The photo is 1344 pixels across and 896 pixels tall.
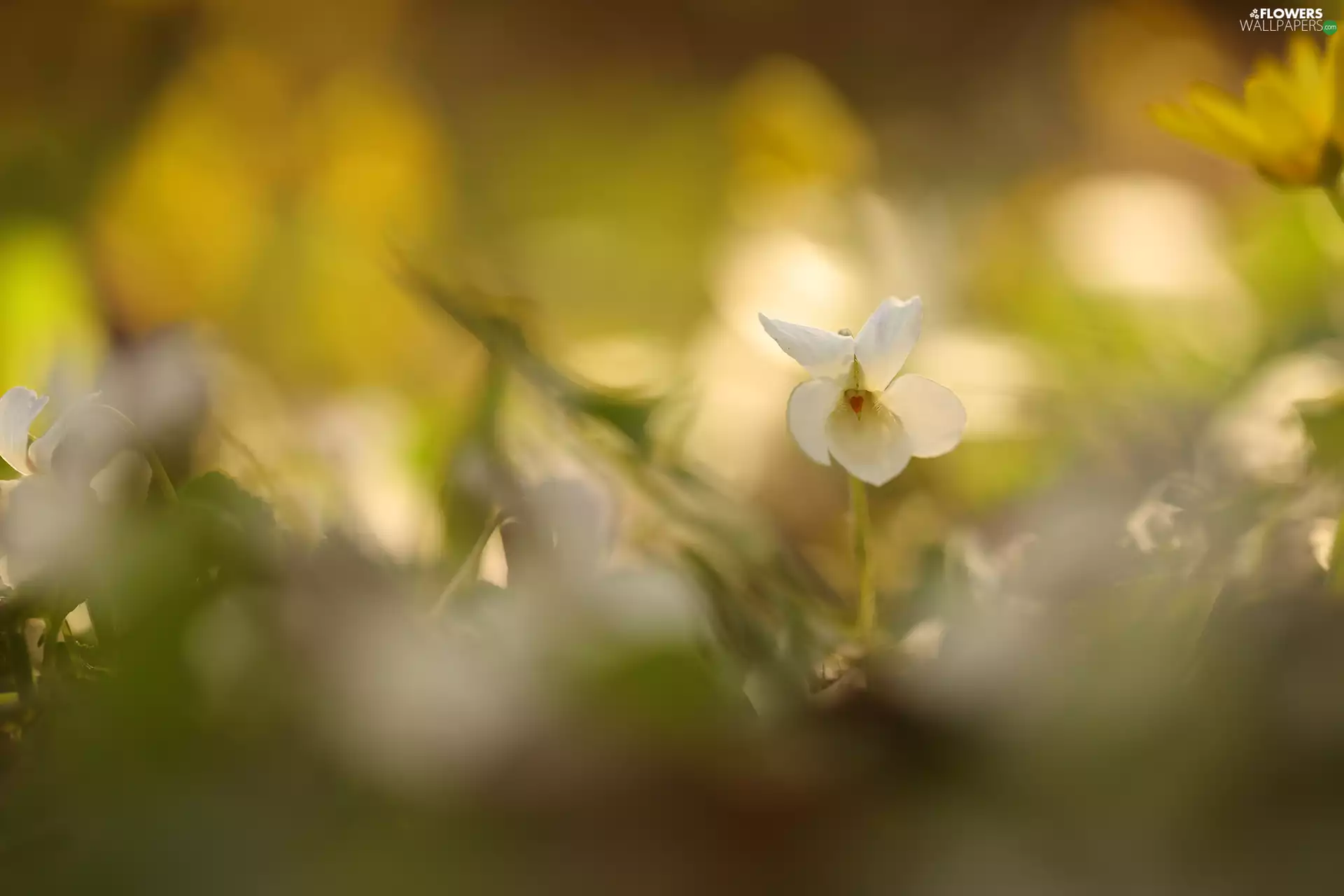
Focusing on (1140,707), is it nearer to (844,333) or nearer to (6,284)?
(844,333)

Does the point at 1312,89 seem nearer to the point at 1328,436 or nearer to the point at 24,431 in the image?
the point at 1328,436

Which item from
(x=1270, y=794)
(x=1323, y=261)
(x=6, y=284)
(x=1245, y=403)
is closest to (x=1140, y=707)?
(x=1270, y=794)

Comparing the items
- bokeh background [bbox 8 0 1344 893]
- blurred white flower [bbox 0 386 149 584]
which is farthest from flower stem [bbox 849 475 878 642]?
blurred white flower [bbox 0 386 149 584]

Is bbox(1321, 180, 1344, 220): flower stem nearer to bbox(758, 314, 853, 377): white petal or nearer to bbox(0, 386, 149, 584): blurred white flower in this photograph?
bbox(758, 314, 853, 377): white petal

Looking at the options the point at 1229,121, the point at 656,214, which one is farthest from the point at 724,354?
the point at 656,214

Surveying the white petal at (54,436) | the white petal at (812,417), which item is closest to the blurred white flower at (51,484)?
the white petal at (54,436)

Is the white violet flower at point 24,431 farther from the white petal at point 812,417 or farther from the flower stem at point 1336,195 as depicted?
the flower stem at point 1336,195
